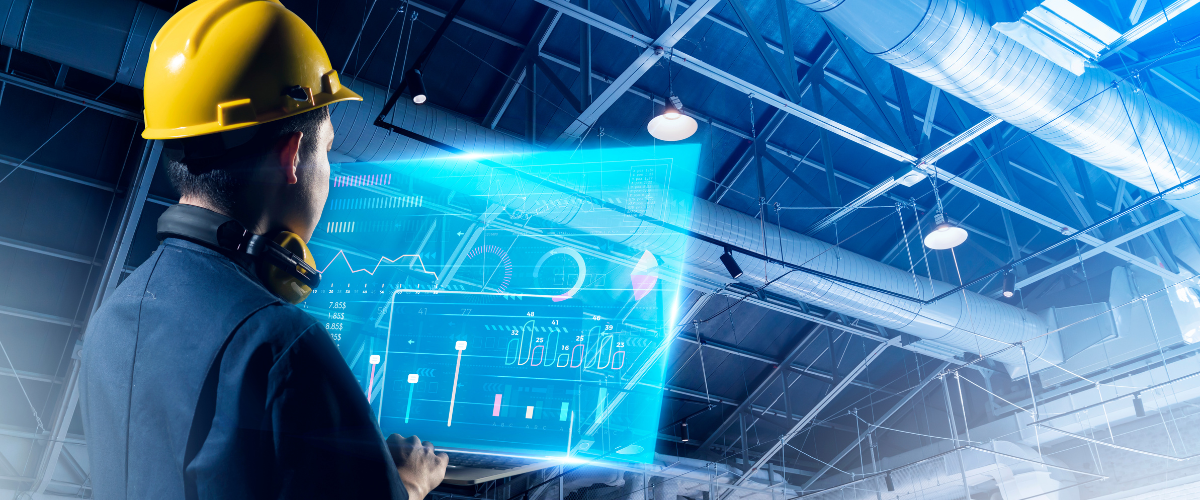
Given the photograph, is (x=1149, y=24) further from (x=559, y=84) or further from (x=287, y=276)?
(x=287, y=276)

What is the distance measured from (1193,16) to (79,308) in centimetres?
1823

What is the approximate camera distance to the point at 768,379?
17453 millimetres

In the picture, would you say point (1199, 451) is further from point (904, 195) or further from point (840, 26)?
point (840, 26)

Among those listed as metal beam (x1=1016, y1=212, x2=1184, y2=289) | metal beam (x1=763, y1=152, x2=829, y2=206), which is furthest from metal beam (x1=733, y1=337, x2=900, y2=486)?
metal beam (x1=763, y1=152, x2=829, y2=206)

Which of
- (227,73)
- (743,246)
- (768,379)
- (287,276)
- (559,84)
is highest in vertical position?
(559,84)

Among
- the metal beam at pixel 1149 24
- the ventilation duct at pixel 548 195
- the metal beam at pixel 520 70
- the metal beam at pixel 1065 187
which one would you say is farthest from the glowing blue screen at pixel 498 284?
the metal beam at pixel 1065 187

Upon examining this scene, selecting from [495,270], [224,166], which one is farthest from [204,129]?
[495,270]

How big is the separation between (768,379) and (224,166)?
684 inches

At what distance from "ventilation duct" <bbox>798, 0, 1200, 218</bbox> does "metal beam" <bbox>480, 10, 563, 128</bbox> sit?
14.7 feet

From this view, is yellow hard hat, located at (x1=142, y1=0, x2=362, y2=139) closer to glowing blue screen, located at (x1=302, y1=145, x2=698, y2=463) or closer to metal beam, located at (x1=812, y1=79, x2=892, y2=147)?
glowing blue screen, located at (x1=302, y1=145, x2=698, y2=463)

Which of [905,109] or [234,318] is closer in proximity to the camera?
[234,318]

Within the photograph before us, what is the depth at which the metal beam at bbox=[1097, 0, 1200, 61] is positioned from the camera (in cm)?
748

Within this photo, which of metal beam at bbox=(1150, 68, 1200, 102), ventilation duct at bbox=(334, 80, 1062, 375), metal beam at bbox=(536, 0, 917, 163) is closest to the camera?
metal beam at bbox=(536, 0, 917, 163)

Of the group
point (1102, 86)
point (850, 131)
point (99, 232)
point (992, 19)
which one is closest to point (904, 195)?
point (850, 131)
